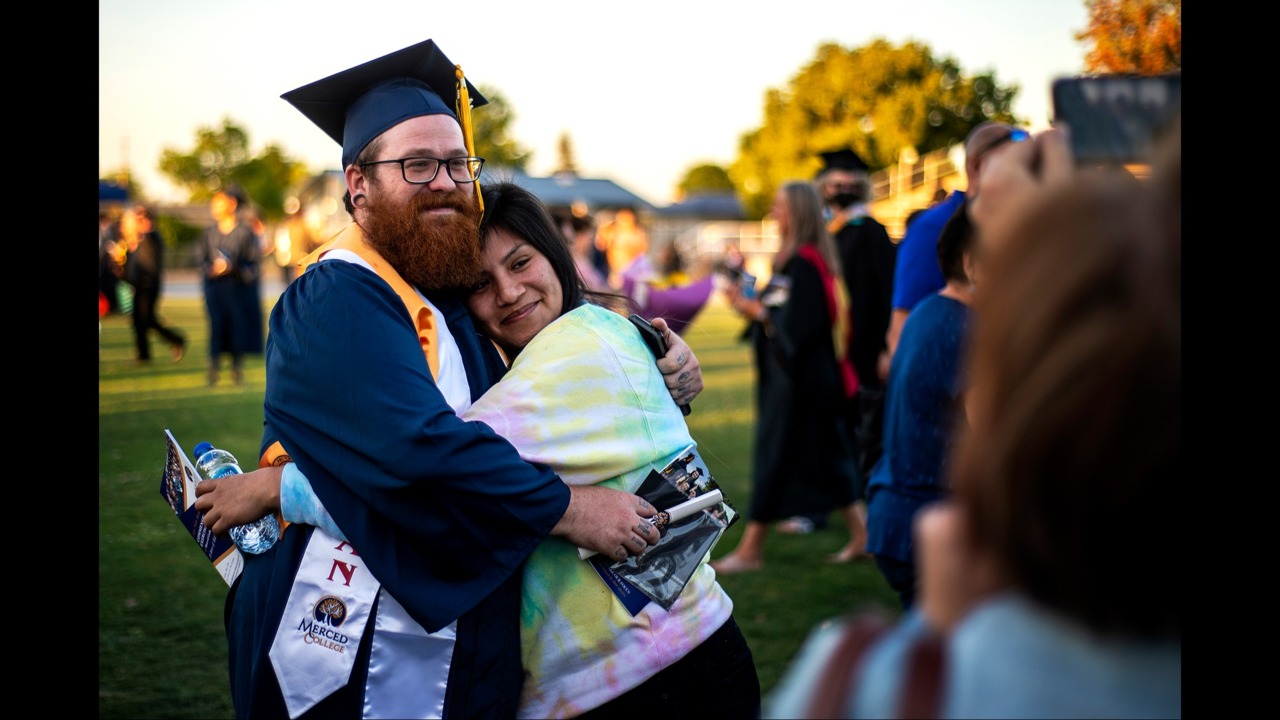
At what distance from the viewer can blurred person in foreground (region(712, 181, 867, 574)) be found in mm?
5883

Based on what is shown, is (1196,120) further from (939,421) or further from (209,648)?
(209,648)

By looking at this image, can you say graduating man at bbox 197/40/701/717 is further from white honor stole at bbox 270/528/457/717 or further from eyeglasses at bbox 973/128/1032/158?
eyeglasses at bbox 973/128/1032/158

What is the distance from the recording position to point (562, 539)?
2055mm

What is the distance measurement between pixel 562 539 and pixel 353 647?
1.50 ft

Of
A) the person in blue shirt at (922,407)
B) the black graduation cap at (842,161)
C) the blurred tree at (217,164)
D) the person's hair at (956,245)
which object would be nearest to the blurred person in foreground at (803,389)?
the black graduation cap at (842,161)

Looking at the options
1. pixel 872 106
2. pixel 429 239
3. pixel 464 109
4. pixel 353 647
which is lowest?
pixel 353 647

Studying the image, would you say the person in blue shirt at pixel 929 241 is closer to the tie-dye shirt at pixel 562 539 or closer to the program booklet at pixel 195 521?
the tie-dye shirt at pixel 562 539

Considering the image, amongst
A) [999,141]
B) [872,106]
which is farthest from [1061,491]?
[872,106]

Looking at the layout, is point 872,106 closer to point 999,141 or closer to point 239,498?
point 999,141

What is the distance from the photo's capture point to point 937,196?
7422 mm

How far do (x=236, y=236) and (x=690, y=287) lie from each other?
691 centimetres

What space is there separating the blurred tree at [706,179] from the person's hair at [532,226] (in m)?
124

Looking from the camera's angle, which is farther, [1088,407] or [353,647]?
[353,647]

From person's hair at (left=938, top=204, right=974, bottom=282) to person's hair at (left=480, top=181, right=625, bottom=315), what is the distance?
122 cm
